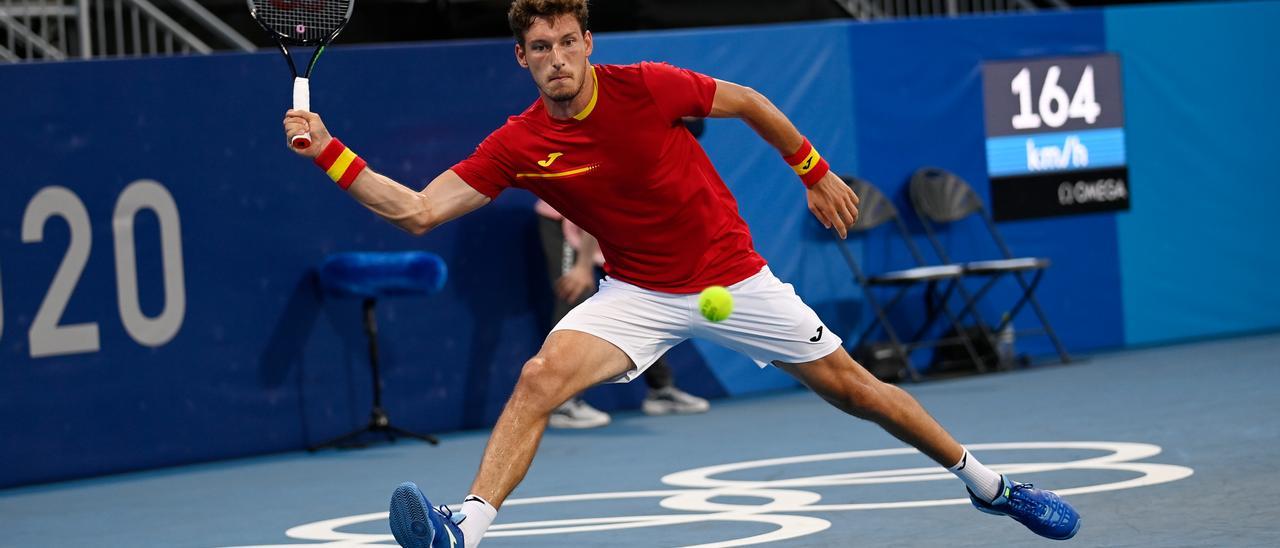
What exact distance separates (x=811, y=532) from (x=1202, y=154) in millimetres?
7890

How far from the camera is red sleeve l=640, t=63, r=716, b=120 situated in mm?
5750

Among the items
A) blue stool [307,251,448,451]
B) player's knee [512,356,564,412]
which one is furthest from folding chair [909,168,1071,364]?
player's knee [512,356,564,412]

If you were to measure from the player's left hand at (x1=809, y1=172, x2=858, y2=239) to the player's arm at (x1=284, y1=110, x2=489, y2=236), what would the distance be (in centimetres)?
102

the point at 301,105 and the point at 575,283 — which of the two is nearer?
the point at 301,105

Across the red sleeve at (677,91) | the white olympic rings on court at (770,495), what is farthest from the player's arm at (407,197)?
the white olympic rings on court at (770,495)

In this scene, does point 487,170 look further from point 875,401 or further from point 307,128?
point 875,401

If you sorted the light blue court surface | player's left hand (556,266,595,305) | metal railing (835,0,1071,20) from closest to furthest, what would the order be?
the light blue court surface, player's left hand (556,266,595,305), metal railing (835,0,1071,20)

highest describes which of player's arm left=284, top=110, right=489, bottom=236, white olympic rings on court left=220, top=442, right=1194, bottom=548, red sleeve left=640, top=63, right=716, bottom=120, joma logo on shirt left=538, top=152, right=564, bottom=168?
A: red sleeve left=640, top=63, right=716, bottom=120

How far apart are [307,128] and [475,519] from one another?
1.18 meters

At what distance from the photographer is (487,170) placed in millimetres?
5695

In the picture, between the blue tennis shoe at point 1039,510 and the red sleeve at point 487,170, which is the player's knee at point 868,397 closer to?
the blue tennis shoe at point 1039,510

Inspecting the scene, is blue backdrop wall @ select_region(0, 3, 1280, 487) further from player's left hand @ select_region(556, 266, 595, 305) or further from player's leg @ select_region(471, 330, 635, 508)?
A: player's leg @ select_region(471, 330, 635, 508)

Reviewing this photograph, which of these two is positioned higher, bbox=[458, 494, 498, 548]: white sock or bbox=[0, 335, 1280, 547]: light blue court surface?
bbox=[458, 494, 498, 548]: white sock

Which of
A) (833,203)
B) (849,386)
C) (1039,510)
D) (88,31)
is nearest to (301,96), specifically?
(833,203)
